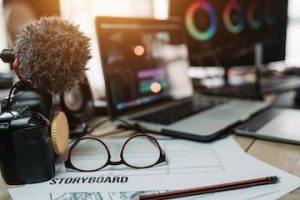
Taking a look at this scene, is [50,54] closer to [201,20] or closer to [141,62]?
[141,62]

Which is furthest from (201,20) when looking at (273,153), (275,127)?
(273,153)

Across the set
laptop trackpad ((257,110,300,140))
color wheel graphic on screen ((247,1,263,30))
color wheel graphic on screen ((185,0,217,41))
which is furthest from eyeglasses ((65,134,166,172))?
color wheel graphic on screen ((247,1,263,30))

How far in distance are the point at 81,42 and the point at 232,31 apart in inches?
29.0

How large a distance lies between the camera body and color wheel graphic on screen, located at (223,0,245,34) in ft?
Result: 2.72

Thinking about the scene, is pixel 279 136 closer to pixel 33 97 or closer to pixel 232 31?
pixel 33 97

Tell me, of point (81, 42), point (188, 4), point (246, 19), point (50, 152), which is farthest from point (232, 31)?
point (50, 152)

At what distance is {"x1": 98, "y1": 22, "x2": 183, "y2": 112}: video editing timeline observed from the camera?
76cm

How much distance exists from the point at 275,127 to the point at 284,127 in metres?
0.02

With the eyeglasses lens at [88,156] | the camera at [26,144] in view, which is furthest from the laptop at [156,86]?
the camera at [26,144]

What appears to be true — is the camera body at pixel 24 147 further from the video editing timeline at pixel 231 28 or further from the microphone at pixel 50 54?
the video editing timeline at pixel 231 28

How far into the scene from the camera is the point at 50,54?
50 centimetres

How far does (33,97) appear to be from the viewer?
1.64 ft

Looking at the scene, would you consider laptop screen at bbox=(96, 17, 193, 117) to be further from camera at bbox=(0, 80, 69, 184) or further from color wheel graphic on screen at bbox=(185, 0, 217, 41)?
camera at bbox=(0, 80, 69, 184)

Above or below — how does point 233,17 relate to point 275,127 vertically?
above
